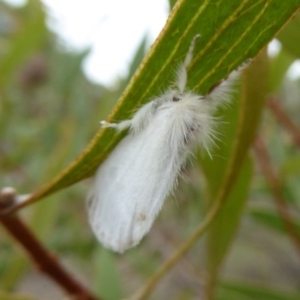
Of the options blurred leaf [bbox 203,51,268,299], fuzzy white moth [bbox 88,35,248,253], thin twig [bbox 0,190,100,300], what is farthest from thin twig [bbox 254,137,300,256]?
fuzzy white moth [bbox 88,35,248,253]

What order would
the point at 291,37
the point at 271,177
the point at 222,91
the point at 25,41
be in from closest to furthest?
1. the point at 222,91
2. the point at 291,37
3. the point at 271,177
4. the point at 25,41

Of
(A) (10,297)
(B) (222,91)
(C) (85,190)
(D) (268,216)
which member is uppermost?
(B) (222,91)

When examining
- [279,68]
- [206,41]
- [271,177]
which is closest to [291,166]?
[271,177]

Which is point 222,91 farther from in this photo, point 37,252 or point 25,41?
point 25,41

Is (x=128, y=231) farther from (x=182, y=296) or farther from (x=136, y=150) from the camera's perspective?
(x=182, y=296)

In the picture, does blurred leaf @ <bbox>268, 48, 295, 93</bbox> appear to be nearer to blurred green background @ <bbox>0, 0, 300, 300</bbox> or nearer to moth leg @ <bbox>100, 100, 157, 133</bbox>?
blurred green background @ <bbox>0, 0, 300, 300</bbox>

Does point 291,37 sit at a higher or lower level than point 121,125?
higher

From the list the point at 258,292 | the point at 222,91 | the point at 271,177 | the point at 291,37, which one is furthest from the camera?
the point at 271,177
